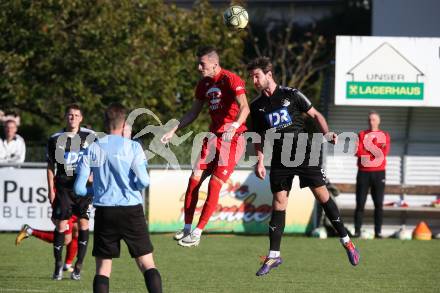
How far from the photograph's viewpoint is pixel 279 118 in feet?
35.3

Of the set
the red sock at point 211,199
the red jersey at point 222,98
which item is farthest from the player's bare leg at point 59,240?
the red jersey at point 222,98

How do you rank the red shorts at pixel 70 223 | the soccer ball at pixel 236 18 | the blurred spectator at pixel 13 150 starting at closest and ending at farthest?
the soccer ball at pixel 236 18
the red shorts at pixel 70 223
the blurred spectator at pixel 13 150

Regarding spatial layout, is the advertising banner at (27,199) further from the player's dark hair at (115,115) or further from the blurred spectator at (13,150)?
the player's dark hair at (115,115)

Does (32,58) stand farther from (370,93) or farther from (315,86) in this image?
(315,86)

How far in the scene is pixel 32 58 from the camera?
919 inches

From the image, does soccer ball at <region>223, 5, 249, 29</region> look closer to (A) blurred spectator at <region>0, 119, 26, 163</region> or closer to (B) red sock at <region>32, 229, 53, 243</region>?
(B) red sock at <region>32, 229, 53, 243</region>

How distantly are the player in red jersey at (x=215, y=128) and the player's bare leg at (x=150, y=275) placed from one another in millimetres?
1565

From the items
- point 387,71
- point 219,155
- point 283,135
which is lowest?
point 219,155

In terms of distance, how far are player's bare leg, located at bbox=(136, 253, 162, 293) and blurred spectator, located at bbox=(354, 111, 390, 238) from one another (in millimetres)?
10240

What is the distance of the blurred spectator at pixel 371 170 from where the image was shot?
18391 millimetres

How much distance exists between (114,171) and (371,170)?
10724 millimetres

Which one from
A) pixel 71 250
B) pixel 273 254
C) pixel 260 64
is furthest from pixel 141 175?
pixel 71 250

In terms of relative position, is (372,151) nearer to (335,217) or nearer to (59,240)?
(335,217)

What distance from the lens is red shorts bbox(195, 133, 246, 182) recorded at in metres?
10.7
